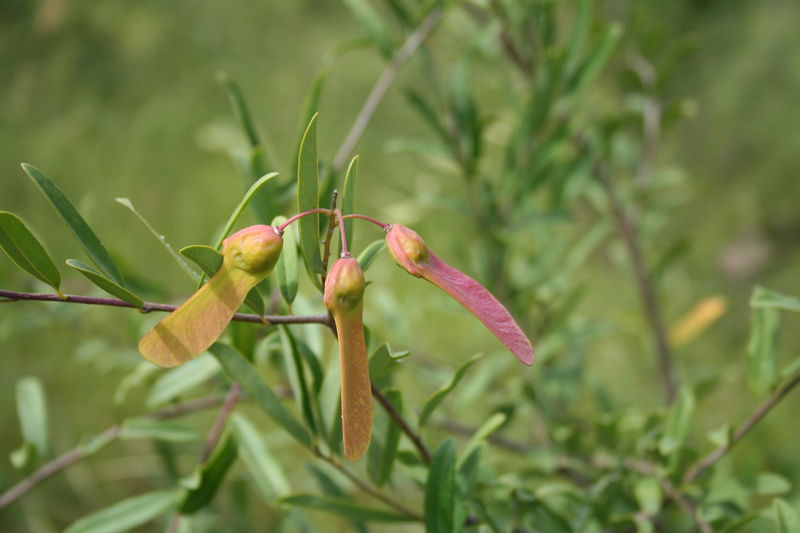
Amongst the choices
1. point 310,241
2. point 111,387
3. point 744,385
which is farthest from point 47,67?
point 744,385

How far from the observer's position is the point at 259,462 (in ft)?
1.39

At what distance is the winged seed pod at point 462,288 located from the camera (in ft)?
0.71

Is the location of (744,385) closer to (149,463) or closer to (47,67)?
(149,463)

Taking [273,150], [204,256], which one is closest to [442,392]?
[204,256]

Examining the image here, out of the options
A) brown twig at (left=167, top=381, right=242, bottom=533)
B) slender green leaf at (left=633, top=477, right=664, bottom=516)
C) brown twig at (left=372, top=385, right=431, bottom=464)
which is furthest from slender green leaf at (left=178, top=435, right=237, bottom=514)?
slender green leaf at (left=633, top=477, right=664, bottom=516)

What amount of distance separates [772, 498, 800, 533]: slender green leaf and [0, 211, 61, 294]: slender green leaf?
12.4 inches

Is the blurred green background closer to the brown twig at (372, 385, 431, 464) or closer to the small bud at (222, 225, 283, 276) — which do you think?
the brown twig at (372, 385, 431, 464)

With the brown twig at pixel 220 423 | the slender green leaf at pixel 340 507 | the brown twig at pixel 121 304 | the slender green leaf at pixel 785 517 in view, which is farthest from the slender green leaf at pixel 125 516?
the slender green leaf at pixel 785 517

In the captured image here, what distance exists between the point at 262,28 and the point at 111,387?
68 cm

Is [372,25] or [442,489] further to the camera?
[372,25]

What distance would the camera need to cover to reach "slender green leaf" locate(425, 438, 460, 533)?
1.03ft

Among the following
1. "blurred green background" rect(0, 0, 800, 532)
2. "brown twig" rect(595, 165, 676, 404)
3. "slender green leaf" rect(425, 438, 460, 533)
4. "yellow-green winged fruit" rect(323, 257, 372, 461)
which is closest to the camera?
"yellow-green winged fruit" rect(323, 257, 372, 461)

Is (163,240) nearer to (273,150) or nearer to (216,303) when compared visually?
(216,303)

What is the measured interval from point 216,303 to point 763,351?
0.99 feet
